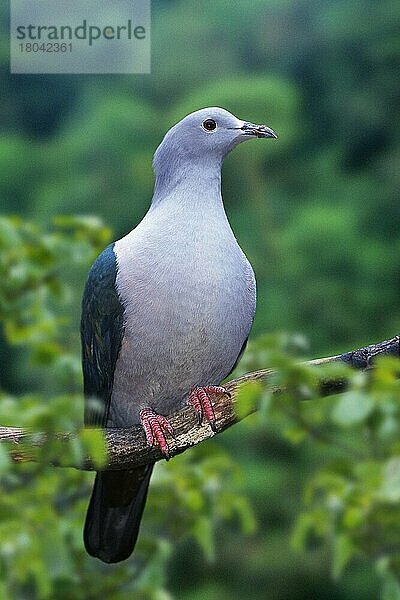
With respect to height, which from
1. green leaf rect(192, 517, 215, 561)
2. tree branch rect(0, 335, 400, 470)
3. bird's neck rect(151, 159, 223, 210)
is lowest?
green leaf rect(192, 517, 215, 561)

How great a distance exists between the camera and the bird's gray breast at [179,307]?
1291mm

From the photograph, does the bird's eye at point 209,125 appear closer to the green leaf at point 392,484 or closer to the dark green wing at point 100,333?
the dark green wing at point 100,333

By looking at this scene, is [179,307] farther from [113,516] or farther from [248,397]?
[113,516]

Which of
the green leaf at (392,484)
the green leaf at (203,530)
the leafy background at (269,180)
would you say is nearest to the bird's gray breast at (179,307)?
the green leaf at (392,484)

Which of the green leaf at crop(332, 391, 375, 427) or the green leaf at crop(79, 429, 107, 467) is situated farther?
the green leaf at crop(332, 391, 375, 427)

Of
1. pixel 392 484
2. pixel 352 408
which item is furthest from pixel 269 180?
pixel 352 408

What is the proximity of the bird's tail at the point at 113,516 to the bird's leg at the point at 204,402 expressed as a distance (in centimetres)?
18

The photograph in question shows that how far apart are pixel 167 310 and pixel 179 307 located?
0.07 feet

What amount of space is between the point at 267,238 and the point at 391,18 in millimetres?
1131

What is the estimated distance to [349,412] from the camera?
134cm

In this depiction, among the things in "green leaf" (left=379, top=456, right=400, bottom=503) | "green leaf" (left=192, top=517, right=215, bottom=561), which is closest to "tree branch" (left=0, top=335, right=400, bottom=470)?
"green leaf" (left=379, top=456, right=400, bottom=503)

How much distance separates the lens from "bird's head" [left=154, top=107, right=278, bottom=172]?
1.37 meters

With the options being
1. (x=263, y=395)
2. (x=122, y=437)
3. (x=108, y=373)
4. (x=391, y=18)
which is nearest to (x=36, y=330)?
(x=108, y=373)

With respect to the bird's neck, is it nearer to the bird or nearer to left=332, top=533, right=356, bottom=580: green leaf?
the bird
